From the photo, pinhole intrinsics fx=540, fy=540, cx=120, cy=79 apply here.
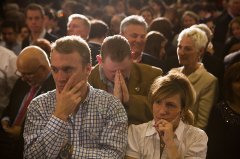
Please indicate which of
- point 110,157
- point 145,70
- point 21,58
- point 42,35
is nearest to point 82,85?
point 110,157

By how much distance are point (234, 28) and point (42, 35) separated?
269cm

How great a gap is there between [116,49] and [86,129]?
84cm

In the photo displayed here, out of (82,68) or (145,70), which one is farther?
(145,70)

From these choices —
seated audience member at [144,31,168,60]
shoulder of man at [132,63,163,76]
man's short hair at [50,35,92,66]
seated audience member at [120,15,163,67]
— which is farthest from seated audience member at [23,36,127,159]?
seated audience member at [144,31,168,60]

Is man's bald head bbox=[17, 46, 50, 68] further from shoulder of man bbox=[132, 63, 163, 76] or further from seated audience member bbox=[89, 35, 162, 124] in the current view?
shoulder of man bbox=[132, 63, 163, 76]

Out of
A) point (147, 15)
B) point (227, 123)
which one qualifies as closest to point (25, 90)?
point (227, 123)

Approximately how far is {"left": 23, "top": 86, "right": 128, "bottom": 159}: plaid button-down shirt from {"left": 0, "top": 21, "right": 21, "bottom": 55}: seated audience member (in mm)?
4438

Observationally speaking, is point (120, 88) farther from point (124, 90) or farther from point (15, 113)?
point (15, 113)

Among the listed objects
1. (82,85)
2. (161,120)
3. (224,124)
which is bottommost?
(224,124)

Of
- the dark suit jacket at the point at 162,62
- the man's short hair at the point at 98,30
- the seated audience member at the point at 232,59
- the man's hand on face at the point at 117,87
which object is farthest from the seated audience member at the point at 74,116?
the man's short hair at the point at 98,30

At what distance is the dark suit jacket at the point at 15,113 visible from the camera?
15.4 feet

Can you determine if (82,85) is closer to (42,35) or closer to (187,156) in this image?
(187,156)

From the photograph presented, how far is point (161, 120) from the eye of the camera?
3.37 meters

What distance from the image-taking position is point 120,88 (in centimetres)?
380
